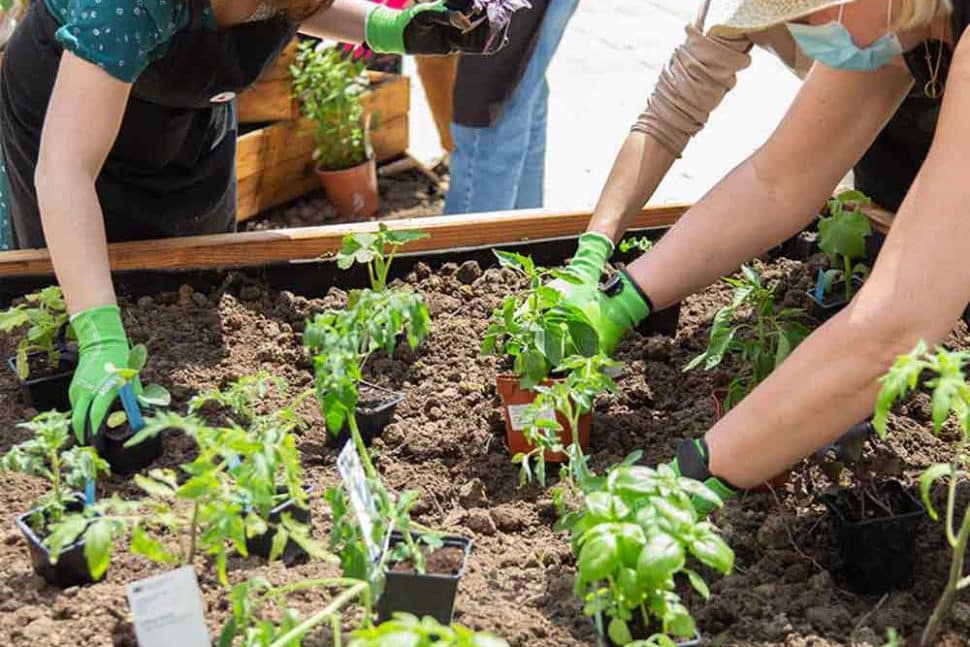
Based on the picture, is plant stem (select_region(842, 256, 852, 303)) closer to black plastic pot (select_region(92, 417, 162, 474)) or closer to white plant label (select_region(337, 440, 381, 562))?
white plant label (select_region(337, 440, 381, 562))

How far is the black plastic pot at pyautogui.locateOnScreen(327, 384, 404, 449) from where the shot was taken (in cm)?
237

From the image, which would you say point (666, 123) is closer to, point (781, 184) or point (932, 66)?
point (781, 184)

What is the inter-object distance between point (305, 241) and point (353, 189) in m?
1.78

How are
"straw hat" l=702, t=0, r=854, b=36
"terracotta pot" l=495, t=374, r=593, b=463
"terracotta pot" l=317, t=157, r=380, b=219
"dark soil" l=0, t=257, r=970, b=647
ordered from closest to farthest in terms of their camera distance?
"straw hat" l=702, t=0, r=854, b=36
"dark soil" l=0, t=257, r=970, b=647
"terracotta pot" l=495, t=374, r=593, b=463
"terracotta pot" l=317, t=157, r=380, b=219

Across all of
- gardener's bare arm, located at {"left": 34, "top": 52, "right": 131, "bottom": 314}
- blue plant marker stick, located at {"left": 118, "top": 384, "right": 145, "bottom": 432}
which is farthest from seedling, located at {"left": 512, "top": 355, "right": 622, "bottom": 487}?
gardener's bare arm, located at {"left": 34, "top": 52, "right": 131, "bottom": 314}

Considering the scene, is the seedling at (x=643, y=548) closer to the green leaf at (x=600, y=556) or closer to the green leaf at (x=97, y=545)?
the green leaf at (x=600, y=556)

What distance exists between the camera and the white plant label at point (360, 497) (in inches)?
68.4

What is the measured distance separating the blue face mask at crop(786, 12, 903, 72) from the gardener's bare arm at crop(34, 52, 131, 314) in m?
1.15

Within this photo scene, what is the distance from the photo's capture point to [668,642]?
5.40 feet

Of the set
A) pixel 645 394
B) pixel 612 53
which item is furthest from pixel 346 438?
pixel 612 53

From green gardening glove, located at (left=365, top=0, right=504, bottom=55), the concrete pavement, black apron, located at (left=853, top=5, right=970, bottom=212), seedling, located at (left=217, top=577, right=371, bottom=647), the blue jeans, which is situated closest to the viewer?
seedling, located at (left=217, top=577, right=371, bottom=647)

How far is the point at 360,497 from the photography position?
69.9 inches

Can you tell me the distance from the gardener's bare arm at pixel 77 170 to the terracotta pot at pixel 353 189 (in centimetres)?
229

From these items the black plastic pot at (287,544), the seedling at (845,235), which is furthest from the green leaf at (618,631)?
the seedling at (845,235)
